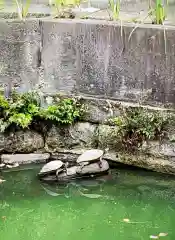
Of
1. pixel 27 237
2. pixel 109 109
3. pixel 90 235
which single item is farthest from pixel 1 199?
pixel 109 109

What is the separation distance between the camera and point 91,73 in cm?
550

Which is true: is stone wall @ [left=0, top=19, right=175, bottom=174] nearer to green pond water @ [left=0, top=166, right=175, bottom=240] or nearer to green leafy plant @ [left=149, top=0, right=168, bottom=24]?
green leafy plant @ [left=149, top=0, right=168, bottom=24]

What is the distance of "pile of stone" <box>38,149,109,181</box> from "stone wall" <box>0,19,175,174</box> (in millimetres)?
313

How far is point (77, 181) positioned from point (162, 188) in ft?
3.00

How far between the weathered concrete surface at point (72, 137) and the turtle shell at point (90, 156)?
320 mm

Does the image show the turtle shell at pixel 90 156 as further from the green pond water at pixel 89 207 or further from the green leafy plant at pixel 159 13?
the green leafy plant at pixel 159 13

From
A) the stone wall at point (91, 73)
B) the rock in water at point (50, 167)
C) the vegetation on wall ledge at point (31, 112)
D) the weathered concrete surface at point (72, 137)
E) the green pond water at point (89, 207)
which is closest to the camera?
the green pond water at point (89, 207)

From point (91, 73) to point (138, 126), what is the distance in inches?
33.0

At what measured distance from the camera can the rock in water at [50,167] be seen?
200 inches

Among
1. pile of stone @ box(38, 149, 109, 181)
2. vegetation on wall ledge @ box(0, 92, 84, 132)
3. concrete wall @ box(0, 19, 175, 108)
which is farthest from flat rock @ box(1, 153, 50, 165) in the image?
concrete wall @ box(0, 19, 175, 108)

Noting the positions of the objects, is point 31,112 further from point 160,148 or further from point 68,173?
point 160,148

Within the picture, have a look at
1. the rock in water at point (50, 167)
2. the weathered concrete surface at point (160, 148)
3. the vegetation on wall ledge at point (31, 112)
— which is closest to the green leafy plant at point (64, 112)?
the vegetation on wall ledge at point (31, 112)

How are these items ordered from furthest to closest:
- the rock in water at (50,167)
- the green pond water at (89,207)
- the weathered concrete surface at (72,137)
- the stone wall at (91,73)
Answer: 1. the weathered concrete surface at (72,137)
2. the stone wall at (91,73)
3. the rock in water at (50,167)
4. the green pond water at (89,207)

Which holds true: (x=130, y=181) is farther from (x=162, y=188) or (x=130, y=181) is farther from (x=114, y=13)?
(x=114, y=13)
